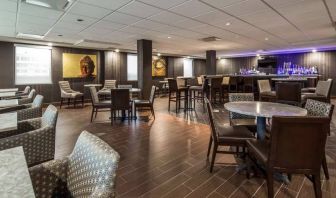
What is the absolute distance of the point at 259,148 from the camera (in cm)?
200

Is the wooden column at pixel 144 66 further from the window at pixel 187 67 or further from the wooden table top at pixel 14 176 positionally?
the window at pixel 187 67

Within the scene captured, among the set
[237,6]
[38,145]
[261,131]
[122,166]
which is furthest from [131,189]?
[237,6]

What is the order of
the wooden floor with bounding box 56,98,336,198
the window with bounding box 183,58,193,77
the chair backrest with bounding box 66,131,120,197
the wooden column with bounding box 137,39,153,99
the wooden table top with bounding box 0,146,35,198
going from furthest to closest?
1. the window with bounding box 183,58,193,77
2. the wooden column with bounding box 137,39,153,99
3. the wooden floor with bounding box 56,98,336,198
4. the chair backrest with bounding box 66,131,120,197
5. the wooden table top with bounding box 0,146,35,198

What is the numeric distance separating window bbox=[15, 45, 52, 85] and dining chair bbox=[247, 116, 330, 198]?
857 cm

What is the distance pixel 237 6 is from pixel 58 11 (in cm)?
335

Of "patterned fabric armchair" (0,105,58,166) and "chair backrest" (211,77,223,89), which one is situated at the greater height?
"chair backrest" (211,77,223,89)

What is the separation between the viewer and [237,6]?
11.8 feet

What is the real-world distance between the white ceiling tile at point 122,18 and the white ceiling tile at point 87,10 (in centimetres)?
17

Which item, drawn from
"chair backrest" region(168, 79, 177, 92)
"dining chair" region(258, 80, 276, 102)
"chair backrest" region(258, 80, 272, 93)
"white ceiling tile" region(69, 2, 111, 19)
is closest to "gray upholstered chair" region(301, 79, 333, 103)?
"dining chair" region(258, 80, 276, 102)

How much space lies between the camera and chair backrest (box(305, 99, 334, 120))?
2195 mm

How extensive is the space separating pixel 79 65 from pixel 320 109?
871 centimetres

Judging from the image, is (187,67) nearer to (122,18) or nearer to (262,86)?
(262,86)

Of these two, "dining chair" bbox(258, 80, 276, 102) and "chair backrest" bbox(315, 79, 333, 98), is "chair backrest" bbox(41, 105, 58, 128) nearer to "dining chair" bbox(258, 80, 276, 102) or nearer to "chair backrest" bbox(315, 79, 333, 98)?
"dining chair" bbox(258, 80, 276, 102)

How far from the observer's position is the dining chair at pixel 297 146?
1.62 meters
